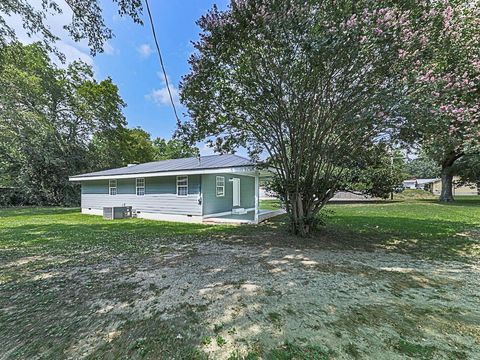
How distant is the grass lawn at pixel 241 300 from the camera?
233cm

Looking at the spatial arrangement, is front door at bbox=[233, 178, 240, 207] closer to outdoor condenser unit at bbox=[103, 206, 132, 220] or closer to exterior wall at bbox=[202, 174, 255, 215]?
exterior wall at bbox=[202, 174, 255, 215]

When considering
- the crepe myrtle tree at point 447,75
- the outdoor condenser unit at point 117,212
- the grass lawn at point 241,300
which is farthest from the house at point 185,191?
the crepe myrtle tree at point 447,75

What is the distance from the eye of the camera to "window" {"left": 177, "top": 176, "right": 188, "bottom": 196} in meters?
11.2

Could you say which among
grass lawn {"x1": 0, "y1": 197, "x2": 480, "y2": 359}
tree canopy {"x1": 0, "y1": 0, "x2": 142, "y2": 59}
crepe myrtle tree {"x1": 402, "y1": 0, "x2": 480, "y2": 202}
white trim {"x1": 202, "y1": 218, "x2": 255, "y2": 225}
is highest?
tree canopy {"x1": 0, "y1": 0, "x2": 142, "y2": 59}

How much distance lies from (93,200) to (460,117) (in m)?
17.1

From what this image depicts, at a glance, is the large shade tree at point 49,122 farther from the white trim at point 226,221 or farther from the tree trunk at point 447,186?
the tree trunk at point 447,186

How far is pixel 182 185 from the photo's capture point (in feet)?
37.0

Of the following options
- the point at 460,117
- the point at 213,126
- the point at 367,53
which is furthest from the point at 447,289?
the point at 213,126

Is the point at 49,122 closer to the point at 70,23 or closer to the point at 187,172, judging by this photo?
the point at 187,172

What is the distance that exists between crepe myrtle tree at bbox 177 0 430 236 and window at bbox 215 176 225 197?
406cm

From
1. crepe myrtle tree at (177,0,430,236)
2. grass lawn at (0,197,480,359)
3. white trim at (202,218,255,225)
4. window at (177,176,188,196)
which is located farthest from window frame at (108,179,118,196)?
crepe myrtle tree at (177,0,430,236)

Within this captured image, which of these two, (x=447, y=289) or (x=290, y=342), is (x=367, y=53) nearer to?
(x=447, y=289)

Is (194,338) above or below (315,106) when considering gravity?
below

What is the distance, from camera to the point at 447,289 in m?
3.60
